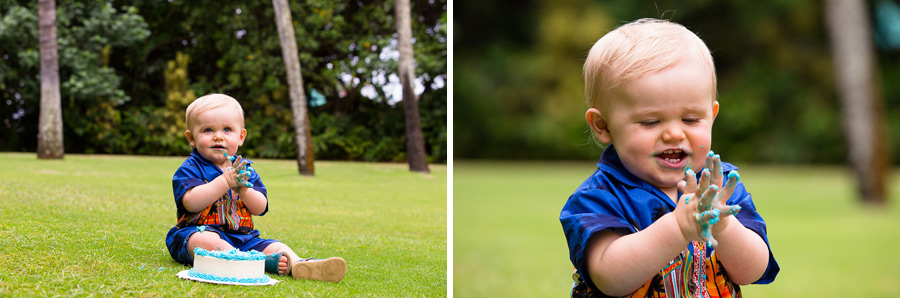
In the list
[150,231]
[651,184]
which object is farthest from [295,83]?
[651,184]

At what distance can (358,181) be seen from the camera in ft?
16.3

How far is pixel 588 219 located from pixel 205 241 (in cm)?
131

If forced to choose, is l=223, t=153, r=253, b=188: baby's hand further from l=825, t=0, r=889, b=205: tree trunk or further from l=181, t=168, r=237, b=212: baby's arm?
l=825, t=0, r=889, b=205: tree trunk

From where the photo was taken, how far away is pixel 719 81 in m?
15.1

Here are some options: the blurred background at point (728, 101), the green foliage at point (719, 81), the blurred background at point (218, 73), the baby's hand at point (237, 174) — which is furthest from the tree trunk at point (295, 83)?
the green foliage at point (719, 81)

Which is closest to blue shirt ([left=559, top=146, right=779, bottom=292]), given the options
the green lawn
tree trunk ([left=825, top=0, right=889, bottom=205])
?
the green lawn

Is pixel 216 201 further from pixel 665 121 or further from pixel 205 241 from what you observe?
pixel 665 121

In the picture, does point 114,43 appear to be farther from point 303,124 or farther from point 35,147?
point 303,124

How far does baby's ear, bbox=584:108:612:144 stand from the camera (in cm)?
156

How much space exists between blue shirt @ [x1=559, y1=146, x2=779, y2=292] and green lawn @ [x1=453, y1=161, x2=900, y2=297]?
177 cm

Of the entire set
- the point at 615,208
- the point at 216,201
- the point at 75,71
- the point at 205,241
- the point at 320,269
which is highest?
the point at 75,71

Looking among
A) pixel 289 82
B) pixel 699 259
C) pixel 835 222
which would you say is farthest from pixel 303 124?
pixel 835 222

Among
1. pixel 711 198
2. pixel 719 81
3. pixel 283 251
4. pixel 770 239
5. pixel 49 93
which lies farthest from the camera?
pixel 719 81

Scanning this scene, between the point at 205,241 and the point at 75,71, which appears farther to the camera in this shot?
the point at 75,71
